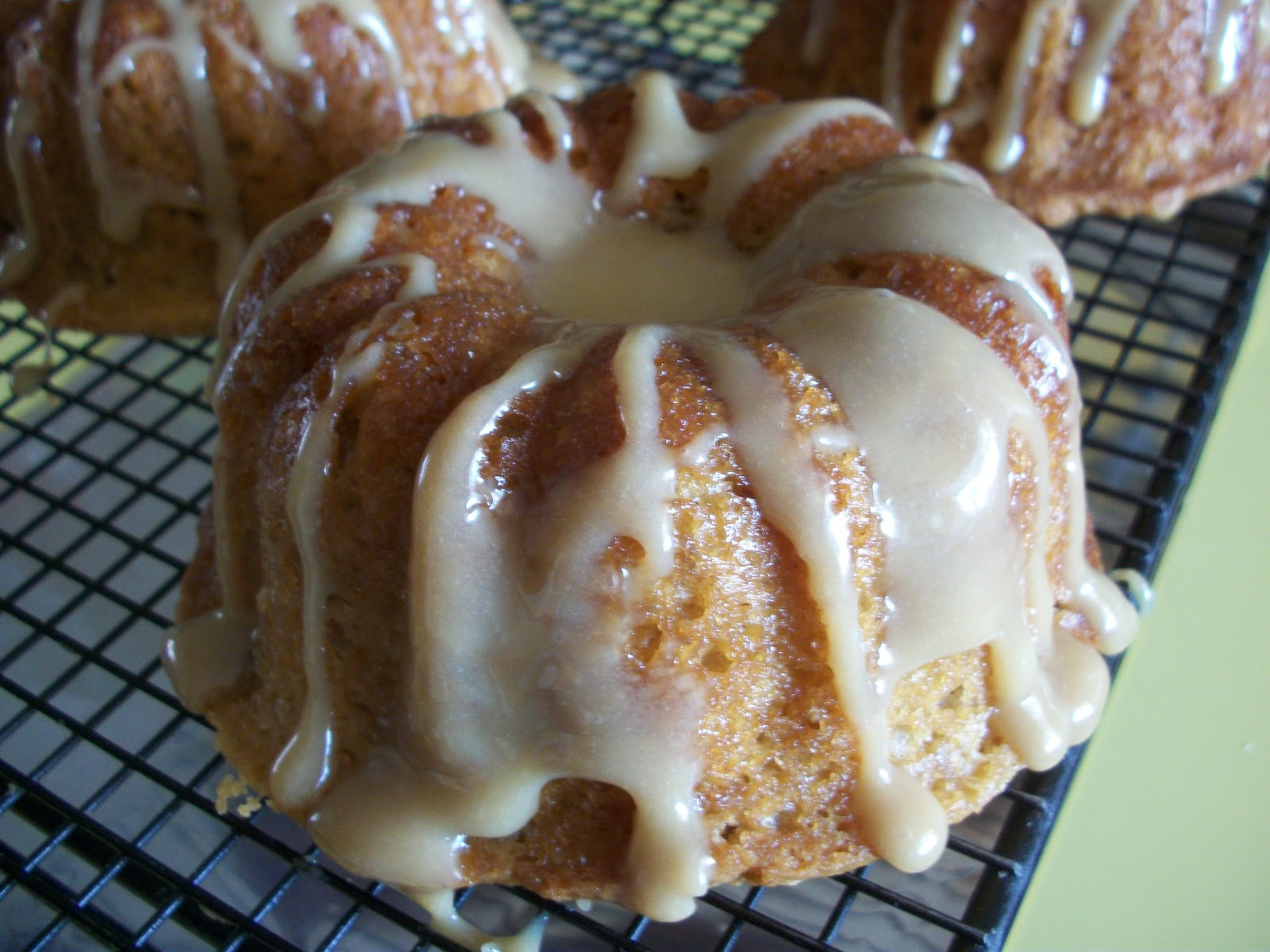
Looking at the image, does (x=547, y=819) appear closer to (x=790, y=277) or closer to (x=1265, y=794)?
(x=790, y=277)

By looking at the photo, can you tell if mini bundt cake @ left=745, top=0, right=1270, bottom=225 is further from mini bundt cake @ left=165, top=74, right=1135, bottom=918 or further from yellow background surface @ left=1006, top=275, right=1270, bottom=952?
mini bundt cake @ left=165, top=74, right=1135, bottom=918

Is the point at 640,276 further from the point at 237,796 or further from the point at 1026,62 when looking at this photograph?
the point at 1026,62

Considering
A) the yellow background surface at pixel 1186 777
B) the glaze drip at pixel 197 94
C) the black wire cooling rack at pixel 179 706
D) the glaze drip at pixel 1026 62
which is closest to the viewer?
the black wire cooling rack at pixel 179 706

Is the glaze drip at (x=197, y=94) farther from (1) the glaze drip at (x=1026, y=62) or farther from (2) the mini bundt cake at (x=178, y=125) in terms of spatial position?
(1) the glaze drip at (x=1026, y=62)

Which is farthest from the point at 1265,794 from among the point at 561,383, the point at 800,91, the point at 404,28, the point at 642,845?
the point at 404,28

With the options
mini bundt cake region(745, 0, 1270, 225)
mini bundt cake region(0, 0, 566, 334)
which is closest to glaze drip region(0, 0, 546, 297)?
mini bundt cake region(0, 0, 566, 334)

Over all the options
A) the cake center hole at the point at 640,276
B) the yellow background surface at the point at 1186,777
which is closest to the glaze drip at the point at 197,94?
the cake center hole at the point at 640,276
